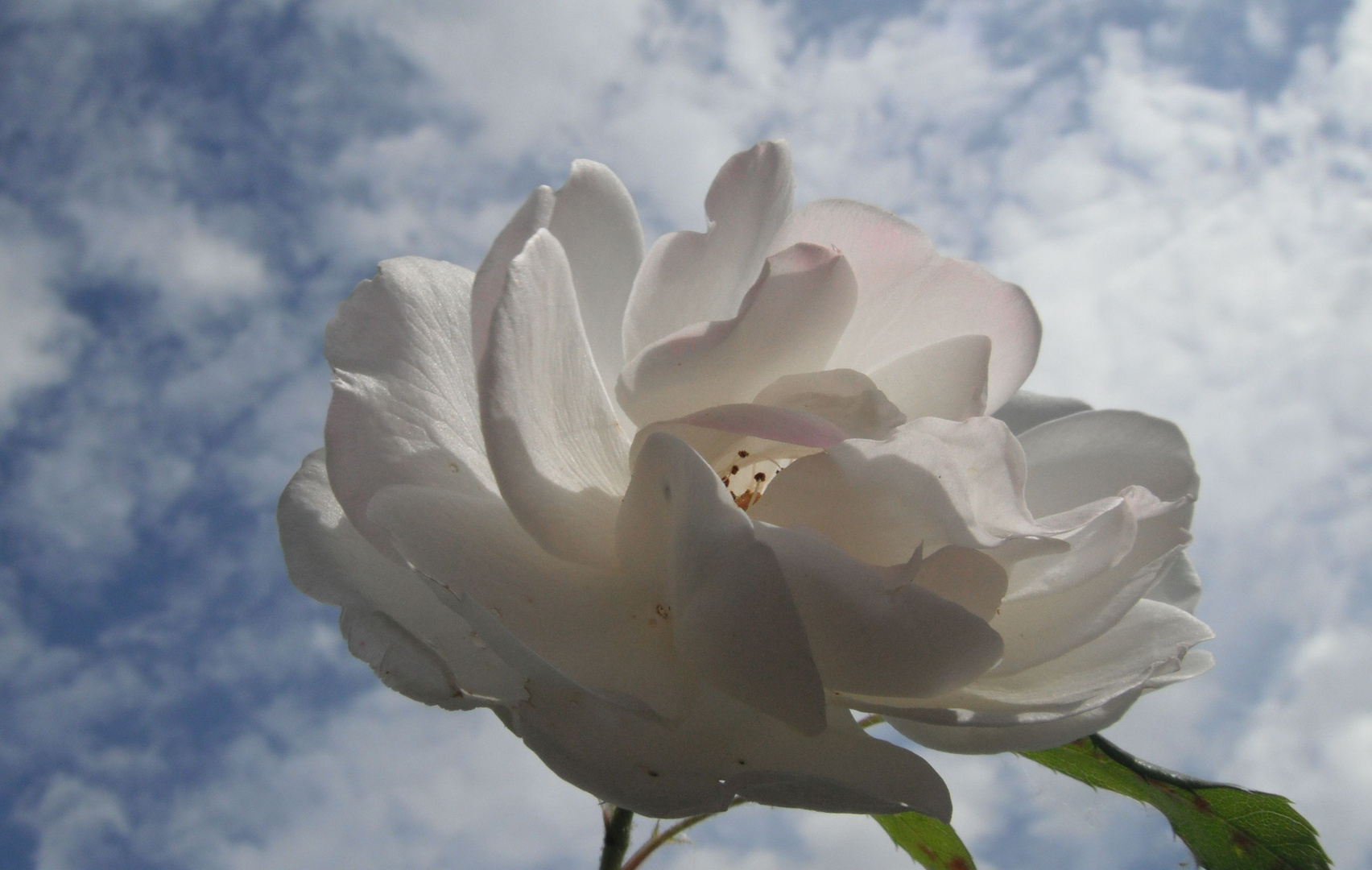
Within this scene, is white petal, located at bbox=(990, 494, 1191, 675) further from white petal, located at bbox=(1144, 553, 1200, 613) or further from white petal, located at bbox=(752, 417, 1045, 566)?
white petal, located at bbox=(1144, 553, 1200, 613)

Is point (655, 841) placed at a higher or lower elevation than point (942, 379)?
lower

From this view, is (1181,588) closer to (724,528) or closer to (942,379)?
(942,379)

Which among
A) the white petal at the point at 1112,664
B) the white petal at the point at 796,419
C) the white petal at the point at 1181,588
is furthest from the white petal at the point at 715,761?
the white petal at the point at 1181,588

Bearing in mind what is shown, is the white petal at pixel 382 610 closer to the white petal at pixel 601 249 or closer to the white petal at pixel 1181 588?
the white petal at pixel 601 249

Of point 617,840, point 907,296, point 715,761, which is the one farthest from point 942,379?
point 617,840

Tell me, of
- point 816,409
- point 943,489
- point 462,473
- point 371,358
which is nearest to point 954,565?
point 943,489

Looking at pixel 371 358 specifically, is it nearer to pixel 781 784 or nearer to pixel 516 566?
pixel 516 566

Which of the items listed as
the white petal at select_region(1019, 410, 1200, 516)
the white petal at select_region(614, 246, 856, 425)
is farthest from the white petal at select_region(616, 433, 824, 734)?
the white petal at select_region(1019, 410, 1200, 516)
